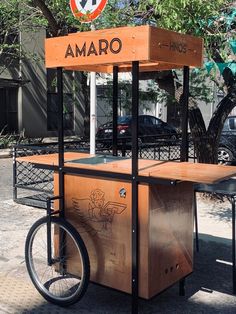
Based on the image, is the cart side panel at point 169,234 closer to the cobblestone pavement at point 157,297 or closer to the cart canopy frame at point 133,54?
the cart canopy frame at point 133,54

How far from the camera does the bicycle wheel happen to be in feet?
12.8

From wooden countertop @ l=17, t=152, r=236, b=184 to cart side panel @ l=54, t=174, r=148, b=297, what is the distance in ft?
0.42

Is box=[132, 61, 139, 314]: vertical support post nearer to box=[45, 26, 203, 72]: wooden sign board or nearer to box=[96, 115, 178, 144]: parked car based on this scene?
box=[45, 26, 203, 72]: wooden sign board

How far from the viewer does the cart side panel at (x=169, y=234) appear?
3766mm

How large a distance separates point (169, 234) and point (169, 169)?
0.56 meters

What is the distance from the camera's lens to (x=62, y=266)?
4273 millimetres

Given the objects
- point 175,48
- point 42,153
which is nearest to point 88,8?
point 175,48

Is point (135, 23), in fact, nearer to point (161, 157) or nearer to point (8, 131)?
point (161, 157)

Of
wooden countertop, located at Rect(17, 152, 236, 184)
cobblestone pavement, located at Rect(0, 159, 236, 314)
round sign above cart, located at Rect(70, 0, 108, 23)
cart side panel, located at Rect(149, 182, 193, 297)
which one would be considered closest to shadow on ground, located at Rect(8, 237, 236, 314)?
cobblestone pavement, located at Rect(0, 159, 236, 314)

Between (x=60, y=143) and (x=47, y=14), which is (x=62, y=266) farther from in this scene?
(x=47, y=14)

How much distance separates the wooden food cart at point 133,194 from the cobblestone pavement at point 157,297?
0.83 ft

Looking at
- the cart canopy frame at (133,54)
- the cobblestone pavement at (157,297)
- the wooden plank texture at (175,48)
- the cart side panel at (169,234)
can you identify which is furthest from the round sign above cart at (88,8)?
the cobblestone pavement at (157,297)

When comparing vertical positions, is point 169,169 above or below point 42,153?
above

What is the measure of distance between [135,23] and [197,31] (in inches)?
41.2
